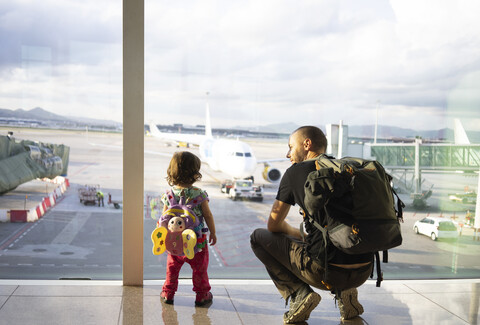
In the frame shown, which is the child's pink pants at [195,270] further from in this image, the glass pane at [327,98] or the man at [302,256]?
the glass pane at [327,98]

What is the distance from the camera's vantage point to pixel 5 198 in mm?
2887

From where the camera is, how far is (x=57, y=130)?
9.28ft

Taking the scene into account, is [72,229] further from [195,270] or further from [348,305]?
[348,305]

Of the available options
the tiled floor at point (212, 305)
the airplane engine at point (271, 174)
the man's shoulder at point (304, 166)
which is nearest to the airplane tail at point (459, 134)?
the tiled floor at point (212, 305)

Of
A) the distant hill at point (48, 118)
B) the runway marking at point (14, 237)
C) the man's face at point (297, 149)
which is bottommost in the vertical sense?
the runway marking at point (14, 237)

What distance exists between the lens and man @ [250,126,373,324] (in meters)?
1.79

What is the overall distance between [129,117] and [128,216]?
0.58 meters

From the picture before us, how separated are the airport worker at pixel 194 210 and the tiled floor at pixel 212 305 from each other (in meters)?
0.08

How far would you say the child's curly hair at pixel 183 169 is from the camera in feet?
7.13

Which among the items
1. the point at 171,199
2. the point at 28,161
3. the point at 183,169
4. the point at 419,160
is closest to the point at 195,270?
the point at 171,199

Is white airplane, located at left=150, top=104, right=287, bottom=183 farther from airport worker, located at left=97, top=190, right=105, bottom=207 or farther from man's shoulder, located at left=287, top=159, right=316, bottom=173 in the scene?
man's shoulder, located at left=287, top=159, right=316, bottom=173

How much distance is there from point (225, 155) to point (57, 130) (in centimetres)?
119

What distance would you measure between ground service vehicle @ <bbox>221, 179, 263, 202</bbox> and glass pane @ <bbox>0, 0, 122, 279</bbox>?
3.22 ft

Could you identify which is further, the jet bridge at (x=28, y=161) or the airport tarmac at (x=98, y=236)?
the jet bridge at (x=28, y=161)
